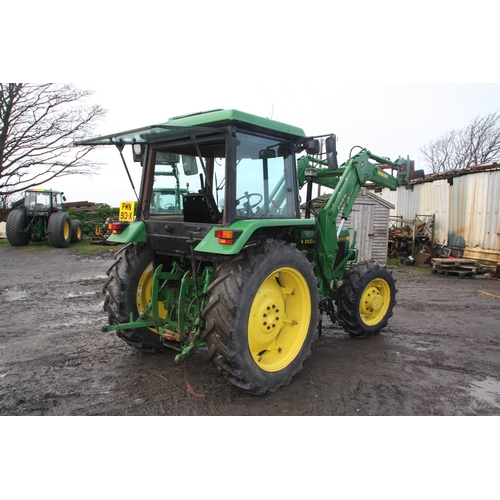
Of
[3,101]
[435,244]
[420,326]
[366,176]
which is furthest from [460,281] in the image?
[3,101]

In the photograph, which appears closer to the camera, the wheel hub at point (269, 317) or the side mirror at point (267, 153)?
the wheel hub at point (269, 317)

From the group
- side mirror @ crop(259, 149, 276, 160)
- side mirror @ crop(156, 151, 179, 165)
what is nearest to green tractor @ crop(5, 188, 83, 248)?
side mirror @ crop(156, 151, 179, 165)

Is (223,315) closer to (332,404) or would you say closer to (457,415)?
(332,404)

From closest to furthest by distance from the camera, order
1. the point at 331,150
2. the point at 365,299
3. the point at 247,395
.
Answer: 1. the point at 247,395
2. the point at 331,150
3. the point at 365,299

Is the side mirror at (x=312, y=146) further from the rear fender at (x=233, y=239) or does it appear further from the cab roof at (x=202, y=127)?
the rear fender at (x=233, y=239)

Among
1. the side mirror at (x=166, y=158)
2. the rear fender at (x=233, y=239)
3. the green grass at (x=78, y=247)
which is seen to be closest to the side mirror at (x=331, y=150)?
the rear fender at (x=233, y=239)

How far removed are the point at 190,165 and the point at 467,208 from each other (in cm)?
1103

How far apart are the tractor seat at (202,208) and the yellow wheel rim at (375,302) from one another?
2.31m

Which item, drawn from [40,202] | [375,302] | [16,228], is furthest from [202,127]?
[40,202]

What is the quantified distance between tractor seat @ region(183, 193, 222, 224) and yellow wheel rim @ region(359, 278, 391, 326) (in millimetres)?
2314

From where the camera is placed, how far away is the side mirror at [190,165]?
3.97 metres

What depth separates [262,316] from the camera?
3541mm

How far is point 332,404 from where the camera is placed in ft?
11.1

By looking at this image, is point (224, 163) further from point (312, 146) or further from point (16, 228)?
point (16, 228)
